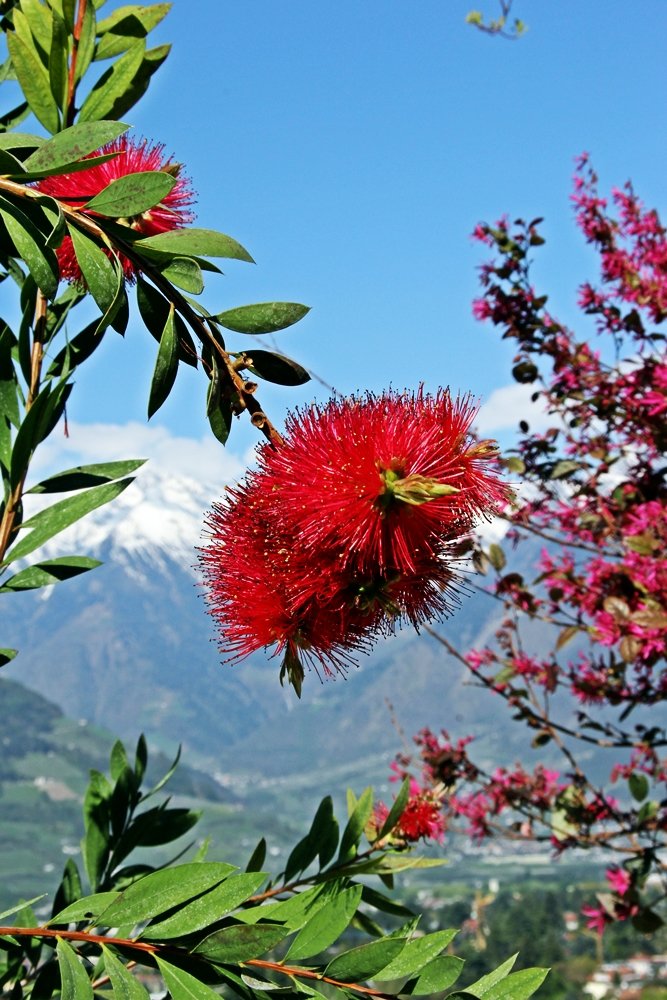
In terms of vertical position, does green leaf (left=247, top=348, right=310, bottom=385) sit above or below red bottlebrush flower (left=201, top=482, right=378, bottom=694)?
above

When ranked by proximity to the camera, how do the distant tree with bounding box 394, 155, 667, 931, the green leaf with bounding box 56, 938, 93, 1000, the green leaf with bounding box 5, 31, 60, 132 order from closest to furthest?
the green leaf with bounding box 56, 938, 93, 1000, the green leaf with bounding box 5, 31, 60, 132, the distant tree with bounding box 394, 155, 667, 931

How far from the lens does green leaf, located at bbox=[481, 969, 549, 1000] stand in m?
0.90

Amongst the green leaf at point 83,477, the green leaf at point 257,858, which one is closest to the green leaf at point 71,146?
the green leaf at point 83,477

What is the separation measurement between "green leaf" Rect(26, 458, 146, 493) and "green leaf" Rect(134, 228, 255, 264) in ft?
1.28

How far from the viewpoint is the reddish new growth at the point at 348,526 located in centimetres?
87

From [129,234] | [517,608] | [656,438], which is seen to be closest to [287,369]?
[129,234]

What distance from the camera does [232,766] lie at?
191 meters

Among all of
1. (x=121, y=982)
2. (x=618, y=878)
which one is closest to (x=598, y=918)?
(x=618, y=878)

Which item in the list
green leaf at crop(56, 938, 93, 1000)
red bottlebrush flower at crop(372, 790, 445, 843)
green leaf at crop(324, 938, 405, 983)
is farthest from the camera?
red bottlebrush flower at crop(372, 790, 445, 843)

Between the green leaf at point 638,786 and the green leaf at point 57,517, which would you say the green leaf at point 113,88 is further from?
the green leaf at point 638,786

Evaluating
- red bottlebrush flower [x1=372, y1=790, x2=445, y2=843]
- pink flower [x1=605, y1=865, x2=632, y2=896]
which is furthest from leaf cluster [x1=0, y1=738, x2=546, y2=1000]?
pink flower [x1=605, y1=865, x2=632, y2=896]

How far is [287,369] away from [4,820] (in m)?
120

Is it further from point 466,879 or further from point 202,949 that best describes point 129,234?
point 466,879

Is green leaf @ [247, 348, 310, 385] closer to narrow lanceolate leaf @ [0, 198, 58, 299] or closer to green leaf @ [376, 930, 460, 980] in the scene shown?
narrow lanceolate leaf @ [0, 198, 58, 299]
